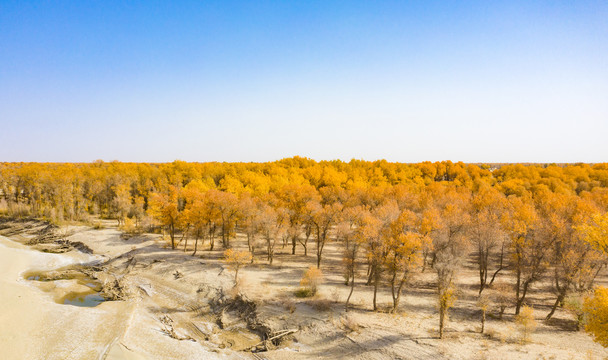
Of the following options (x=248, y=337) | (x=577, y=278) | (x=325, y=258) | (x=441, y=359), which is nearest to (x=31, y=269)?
(x=248, y=337)

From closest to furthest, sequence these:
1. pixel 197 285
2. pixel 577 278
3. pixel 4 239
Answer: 1. pixel 577 278
2. pixel 197 285
3. pixel 4 239

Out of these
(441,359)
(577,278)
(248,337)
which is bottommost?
(248,337)

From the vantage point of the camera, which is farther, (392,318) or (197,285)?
(197,285)

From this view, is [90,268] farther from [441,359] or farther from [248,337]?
[441,359]

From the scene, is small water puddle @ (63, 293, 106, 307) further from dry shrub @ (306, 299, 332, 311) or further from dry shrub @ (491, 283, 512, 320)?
dry shrub @ (491, 283, 512, 320)

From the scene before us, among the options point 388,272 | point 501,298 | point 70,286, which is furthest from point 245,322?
point 501,298

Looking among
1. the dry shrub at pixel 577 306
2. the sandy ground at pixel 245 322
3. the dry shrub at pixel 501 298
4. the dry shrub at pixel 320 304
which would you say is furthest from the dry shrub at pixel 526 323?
the dry shrub at pixel 320 304

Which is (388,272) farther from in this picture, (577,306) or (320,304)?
(577,306)

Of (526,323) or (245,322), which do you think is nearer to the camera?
(526,323)
